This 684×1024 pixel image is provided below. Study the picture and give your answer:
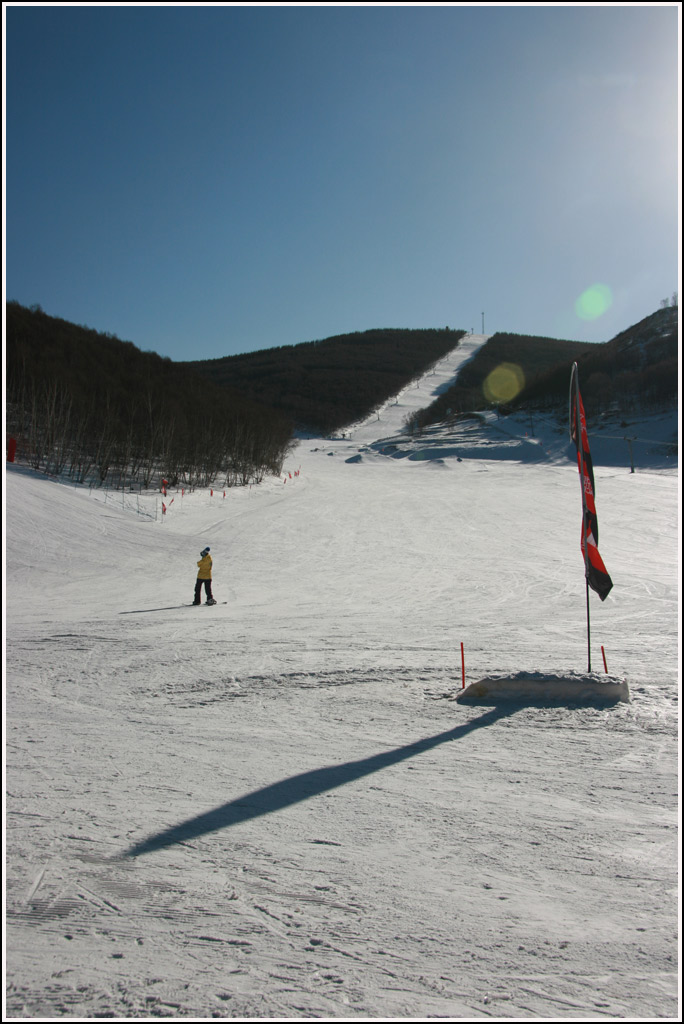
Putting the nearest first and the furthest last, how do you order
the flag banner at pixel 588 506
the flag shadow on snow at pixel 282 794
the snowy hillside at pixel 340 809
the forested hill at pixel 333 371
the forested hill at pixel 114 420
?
1. the snowy hillside at pixel 340 809
2. the flag shadow on snow at pixel 282 794
3. the flag banner at pixel 588 506
4. the forested hill at pixel 114 420
5. the forested hill at pixel 333 371

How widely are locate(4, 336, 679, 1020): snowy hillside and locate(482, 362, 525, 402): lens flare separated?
83.2 metres

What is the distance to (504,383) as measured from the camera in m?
109

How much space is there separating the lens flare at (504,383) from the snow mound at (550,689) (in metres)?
84.4

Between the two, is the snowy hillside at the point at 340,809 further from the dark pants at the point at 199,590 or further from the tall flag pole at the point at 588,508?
the tall flag pole at the point at 588,508

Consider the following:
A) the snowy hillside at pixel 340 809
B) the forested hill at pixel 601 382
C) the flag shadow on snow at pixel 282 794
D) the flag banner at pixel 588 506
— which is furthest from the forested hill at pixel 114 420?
the forested hill at pixel 601 382

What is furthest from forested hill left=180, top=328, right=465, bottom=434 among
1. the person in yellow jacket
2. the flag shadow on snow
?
the flag shadow on snow

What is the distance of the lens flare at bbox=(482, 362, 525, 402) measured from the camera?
94.8 m

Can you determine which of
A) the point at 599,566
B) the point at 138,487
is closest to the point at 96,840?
the point at 599,566

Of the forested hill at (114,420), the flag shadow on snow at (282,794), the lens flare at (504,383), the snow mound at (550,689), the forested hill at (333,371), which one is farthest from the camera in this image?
the forested hill at (333,371)

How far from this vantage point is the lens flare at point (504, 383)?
94812 millimetres

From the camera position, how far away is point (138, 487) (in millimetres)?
31047

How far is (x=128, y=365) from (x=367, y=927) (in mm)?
56514

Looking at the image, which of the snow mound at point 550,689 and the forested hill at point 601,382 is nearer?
the snow mound at point 550,689

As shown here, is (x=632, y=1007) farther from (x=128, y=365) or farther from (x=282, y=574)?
(x=128, y=365)
